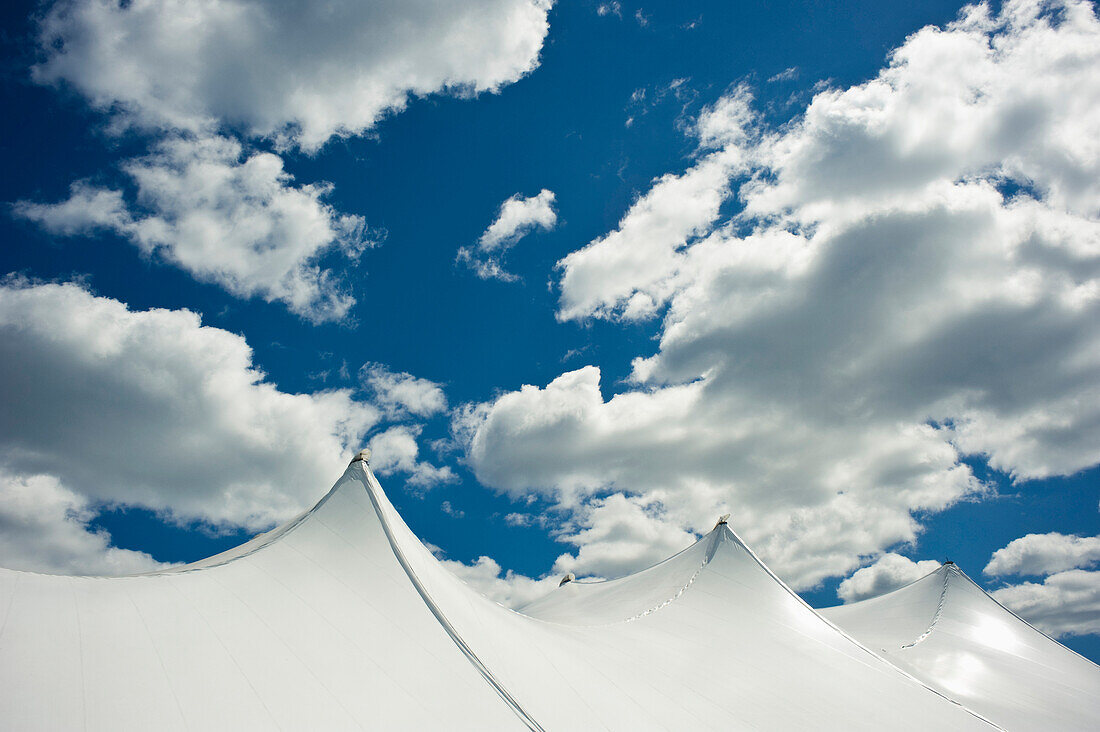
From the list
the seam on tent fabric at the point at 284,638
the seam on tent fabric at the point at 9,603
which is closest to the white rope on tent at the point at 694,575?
the seam on tent fabric at the point at 284,638

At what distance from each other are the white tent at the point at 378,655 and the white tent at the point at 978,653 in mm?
2070

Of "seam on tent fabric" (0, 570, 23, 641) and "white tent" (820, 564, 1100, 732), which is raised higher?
"seam on tent fabric" (0, 570, 23, 641)

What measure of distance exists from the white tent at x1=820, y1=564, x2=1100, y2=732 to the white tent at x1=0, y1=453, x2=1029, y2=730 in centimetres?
207

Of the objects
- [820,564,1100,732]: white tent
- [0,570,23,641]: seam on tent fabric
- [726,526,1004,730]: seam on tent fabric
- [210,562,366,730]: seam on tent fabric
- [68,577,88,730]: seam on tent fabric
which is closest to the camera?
[68,577,88,730]: seam on tent fabric

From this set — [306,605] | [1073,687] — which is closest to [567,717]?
[306,605]

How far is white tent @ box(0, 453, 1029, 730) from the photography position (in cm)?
519

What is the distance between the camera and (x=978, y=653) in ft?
43.1

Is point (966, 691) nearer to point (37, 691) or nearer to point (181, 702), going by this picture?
point (181, 702)

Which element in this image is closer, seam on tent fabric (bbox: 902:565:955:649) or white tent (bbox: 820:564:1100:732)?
white tent (bbox: 820:564:1100:732)

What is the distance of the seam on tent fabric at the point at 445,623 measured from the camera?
6160 millimetres

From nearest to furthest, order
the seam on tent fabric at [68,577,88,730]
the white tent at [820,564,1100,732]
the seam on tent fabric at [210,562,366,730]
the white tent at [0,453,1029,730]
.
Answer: the seam on tent fabric at [68,577,88,730] → the white tent at [0,453,1029,730] → the seam on tent fabric at [210,562,366,730] → the white tent at [820,564,1100,732]

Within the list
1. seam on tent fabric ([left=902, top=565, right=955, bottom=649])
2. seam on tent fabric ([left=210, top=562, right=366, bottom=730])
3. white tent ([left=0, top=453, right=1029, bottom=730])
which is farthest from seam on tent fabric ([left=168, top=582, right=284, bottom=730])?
seam on tent fabric ([left=902, top=565, right=955, bottom=649])

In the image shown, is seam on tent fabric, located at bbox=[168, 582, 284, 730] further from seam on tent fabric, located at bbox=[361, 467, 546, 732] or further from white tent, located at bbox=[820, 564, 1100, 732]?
white tent, located at bbox=[820, 564, 1100, 732]

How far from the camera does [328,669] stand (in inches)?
241
